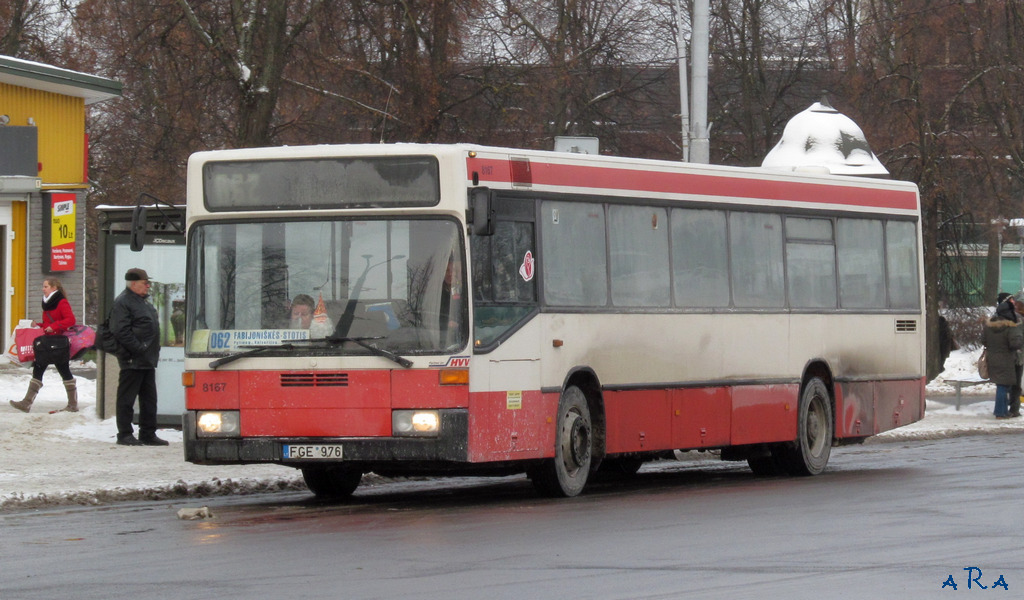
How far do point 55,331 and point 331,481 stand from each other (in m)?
8.45

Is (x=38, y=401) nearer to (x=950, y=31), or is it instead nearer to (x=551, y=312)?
(x=551, y=312)

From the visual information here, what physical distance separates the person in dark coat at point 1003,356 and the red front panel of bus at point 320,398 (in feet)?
56.8

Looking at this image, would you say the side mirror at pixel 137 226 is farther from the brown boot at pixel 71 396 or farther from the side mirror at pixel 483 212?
the brown boot at pixel 71 396

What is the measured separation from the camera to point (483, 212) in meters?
12.5

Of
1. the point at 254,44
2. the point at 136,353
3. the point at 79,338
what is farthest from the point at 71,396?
the point at 254,44

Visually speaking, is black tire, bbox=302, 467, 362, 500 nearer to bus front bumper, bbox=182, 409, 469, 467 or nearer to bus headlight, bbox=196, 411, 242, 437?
bus front bumper, bbox=182, 409, 469, 467

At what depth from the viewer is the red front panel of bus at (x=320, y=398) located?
41.1 ft

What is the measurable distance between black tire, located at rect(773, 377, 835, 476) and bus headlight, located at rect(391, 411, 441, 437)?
18.3 feet

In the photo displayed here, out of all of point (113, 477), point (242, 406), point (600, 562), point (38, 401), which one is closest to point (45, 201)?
point (38, 401)

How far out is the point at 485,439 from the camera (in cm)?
1270

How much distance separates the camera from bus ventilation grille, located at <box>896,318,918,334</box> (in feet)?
61.1

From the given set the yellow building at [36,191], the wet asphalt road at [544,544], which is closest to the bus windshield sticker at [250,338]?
the wet asphalt road at [544,544]

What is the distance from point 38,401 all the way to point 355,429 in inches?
508
